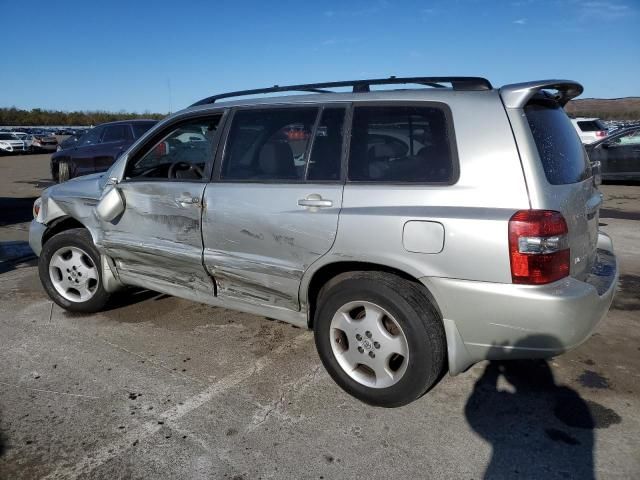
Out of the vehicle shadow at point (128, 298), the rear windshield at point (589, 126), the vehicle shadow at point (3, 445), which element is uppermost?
the rear windshield at point (589, 126)

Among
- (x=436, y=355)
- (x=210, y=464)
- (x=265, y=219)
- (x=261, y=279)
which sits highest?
(x=265, y=219)

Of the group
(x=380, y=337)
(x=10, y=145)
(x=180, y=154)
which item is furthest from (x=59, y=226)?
(x=10, y=145)

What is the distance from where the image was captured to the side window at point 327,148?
296cm

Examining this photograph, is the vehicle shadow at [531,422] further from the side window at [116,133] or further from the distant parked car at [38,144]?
the distant parked car at [38,144]

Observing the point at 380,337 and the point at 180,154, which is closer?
the point at 380,337

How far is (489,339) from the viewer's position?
2.54 meters

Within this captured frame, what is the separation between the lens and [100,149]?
1189 centimetres

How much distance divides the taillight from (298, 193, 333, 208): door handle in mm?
996

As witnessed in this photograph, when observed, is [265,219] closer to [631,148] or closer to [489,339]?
[489,339]

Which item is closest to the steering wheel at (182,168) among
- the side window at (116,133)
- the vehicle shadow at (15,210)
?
the vehicle shadow at (15,210)

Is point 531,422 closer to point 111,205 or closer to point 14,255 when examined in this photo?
point 111,205

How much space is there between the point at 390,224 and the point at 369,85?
3.33 ft

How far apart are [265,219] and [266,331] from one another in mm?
1201

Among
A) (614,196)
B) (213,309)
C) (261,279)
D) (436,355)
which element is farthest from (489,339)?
(614,196)
